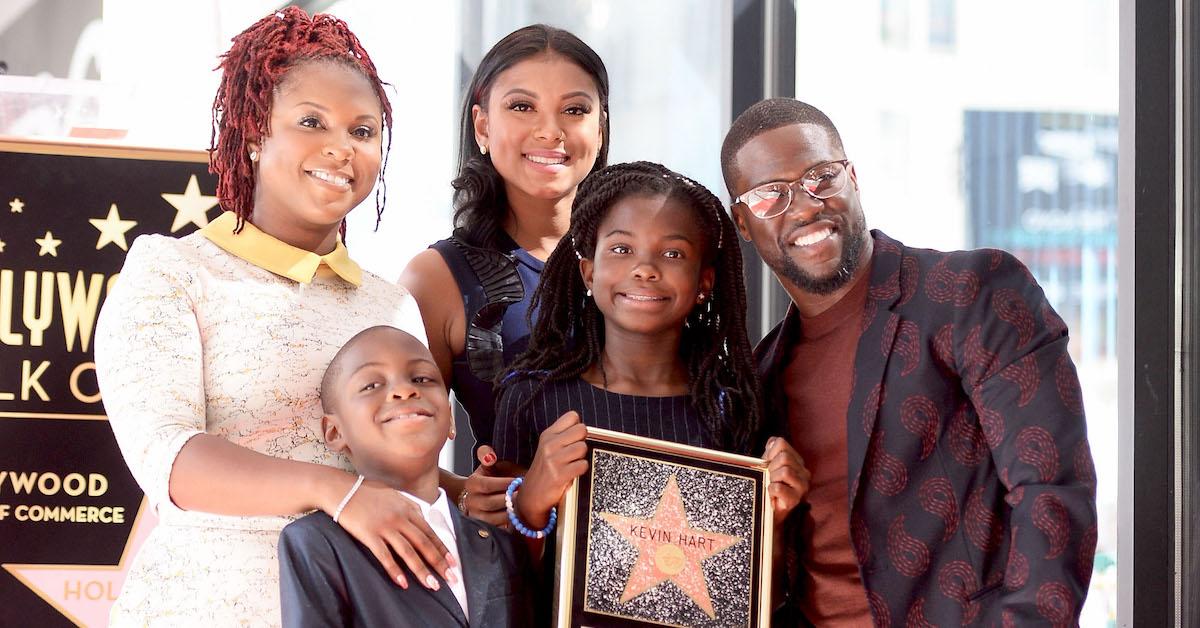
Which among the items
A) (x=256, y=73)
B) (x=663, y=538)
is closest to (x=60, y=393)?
(x=256, y=73)

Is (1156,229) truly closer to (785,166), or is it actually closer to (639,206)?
(785,166)

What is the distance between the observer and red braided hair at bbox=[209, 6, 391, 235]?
231 cm

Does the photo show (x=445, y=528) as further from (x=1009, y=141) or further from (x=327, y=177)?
(x=1009, y=141)

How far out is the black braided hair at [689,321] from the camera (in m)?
2.53

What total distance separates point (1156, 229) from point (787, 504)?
1403mm

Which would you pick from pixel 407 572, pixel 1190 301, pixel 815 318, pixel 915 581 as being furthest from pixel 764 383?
pixel 1190 301

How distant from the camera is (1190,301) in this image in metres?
3.03

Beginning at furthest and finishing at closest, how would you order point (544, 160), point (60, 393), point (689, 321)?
point (60, 393) → point (544, 160) → point (689, 321)

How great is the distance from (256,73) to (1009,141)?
2235mm

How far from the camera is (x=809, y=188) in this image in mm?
2463

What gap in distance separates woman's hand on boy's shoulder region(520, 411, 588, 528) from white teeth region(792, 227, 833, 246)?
0.58 m

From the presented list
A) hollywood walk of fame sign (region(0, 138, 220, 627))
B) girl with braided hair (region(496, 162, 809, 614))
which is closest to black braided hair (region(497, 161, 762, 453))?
girl with braided hair (region(496, 162, 809, 614))

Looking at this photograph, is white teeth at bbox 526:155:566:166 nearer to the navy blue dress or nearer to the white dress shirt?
the navy blue dress

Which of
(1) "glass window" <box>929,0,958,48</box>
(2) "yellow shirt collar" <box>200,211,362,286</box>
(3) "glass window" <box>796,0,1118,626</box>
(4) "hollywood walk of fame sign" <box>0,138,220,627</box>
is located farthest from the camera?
(1) "glass window" <box>929,0,958,48</box>
